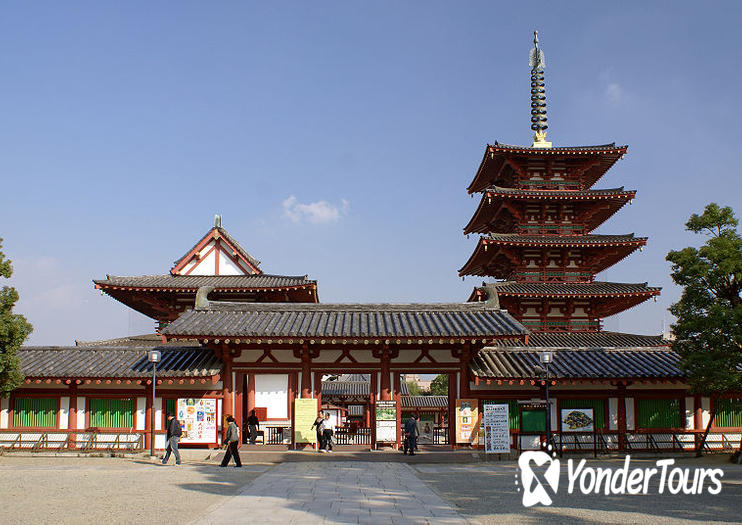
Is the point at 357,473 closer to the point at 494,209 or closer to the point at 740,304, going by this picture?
the point at 740,304

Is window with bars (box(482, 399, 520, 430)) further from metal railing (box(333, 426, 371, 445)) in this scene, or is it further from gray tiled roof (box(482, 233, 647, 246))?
gray tiled roof (box(482, 233, 647, 246))

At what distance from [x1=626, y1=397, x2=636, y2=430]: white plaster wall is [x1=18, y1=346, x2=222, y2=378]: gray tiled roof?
51.1ft

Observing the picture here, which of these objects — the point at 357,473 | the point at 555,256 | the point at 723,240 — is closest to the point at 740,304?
the point at 723,240

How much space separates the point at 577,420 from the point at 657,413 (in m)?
3.21

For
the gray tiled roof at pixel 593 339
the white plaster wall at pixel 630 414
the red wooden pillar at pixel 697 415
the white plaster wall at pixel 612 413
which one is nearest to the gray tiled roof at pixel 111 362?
the gray tiled roof at pixel 593 339

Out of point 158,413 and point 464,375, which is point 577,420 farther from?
point 158,413

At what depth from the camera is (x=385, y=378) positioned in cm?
2244

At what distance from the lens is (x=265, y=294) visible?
29391mm

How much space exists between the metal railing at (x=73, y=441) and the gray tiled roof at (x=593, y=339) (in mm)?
16947

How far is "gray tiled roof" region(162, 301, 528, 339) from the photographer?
21.2 m

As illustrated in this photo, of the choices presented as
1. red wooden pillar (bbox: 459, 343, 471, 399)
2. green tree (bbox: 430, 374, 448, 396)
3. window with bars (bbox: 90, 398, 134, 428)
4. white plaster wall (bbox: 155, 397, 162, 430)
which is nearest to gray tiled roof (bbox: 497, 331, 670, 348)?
red wooden pillar (bbox: 459, 343, 471, 399)

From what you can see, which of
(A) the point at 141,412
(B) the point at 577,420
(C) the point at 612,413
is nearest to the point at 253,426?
(A) the point at 141,412

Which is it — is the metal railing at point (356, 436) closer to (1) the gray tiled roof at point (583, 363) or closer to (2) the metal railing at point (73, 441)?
(1) the gray tiled roof at point (583, 363)

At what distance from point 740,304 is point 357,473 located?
531 inches
